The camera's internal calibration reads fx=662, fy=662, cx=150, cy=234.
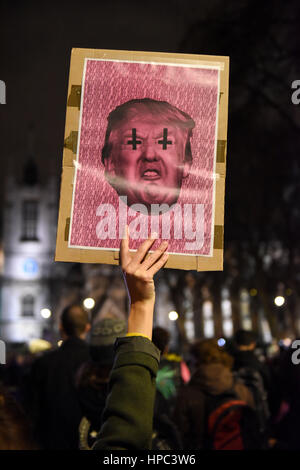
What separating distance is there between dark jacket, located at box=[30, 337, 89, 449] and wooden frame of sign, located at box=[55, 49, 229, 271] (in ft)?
8.51

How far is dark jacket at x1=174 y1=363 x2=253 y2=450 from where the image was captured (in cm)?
469

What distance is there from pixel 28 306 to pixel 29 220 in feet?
34.2

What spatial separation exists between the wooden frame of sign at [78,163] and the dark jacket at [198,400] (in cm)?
245

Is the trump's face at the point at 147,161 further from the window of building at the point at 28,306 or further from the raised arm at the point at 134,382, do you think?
the window of building at the point at 28,306

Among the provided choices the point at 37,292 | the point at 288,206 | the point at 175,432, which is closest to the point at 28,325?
the point at 37,292

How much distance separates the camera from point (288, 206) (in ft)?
77.8

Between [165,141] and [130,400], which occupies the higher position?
[165,141]

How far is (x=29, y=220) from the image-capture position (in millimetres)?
77188

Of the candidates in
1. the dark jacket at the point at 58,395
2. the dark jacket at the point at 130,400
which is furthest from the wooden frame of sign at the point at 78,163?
the dark jacket at the point at 58,395

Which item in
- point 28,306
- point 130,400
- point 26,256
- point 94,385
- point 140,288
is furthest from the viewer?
point 26,256

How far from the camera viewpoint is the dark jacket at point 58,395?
192 inches

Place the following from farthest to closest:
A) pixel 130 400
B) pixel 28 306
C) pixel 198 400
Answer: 1. pixel 28 306
2. pixel 198 400
3. pixel 130 400

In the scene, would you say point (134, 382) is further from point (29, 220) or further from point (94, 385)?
point (29, 220)

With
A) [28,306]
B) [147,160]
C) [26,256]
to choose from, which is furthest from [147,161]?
[26,256]
